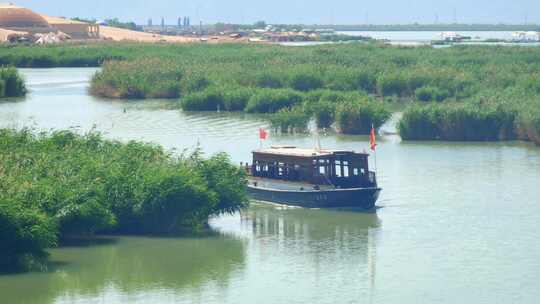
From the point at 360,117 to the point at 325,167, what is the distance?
1558 cm

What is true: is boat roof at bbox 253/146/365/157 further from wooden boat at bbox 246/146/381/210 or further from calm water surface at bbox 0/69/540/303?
calm water surface at bbox 0/69/540/303

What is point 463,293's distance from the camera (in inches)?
1013

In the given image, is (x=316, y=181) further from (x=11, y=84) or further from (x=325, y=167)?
(x=11, y=84)

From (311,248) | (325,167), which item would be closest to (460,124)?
(325,167)

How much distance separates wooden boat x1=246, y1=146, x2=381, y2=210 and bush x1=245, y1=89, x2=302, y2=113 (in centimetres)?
2213

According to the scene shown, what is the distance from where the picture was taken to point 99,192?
29.1 meters

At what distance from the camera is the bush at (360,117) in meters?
50.0

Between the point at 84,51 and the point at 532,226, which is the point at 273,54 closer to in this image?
the point at 84,51

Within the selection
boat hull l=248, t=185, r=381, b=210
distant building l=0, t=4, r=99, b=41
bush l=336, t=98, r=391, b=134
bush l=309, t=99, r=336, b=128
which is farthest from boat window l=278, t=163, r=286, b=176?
distant building l=0, t=4, r=99, b=41

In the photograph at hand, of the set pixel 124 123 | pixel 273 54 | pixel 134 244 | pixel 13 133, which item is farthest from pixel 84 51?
pixel 134 244

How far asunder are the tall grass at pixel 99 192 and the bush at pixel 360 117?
56.2 feet

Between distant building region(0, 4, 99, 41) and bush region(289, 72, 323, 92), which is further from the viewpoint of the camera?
distant building region(0, 4, 99, 41)

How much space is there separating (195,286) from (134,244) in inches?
127

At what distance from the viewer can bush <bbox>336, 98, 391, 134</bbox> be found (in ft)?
164
